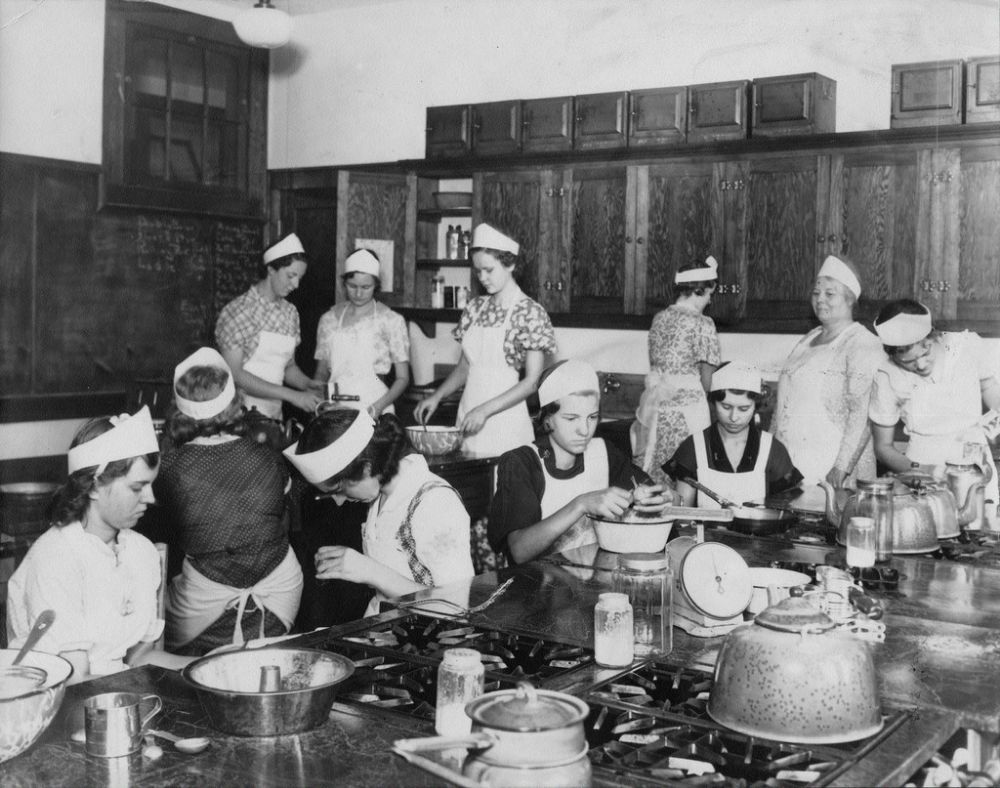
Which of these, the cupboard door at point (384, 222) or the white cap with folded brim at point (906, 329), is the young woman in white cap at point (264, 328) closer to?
the cupboard door at point (384, 222)

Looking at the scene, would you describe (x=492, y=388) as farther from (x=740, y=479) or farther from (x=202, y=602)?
(x=202, y=602)

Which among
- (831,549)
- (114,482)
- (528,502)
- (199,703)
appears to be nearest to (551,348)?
(528,502)

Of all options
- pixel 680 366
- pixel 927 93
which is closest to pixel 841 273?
pixel 680 366

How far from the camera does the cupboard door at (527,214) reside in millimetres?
7504

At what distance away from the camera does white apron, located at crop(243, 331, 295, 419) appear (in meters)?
6.70

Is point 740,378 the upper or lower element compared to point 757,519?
upper

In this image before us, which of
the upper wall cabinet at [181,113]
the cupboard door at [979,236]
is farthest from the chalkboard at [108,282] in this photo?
the cupboard door at [979,236]

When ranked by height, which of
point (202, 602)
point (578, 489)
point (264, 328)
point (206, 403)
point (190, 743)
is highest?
point (264, 328)

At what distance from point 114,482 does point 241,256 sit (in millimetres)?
→ 5898

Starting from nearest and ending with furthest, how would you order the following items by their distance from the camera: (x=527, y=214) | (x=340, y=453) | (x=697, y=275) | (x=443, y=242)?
(x=340, y=453)
(x=697, y=275)
(x=527, y=214)
(x=443, y=242)

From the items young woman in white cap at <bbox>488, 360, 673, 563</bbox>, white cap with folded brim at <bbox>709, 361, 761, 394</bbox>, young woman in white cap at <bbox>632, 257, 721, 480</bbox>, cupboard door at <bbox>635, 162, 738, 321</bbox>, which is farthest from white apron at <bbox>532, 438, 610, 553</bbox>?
cupboard door at <bbox>635, 162, 738, 321</bbox>

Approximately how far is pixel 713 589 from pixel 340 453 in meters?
1.11

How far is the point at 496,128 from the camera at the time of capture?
7.64m

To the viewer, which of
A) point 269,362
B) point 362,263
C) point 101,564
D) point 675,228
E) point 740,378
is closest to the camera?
point 101,564
